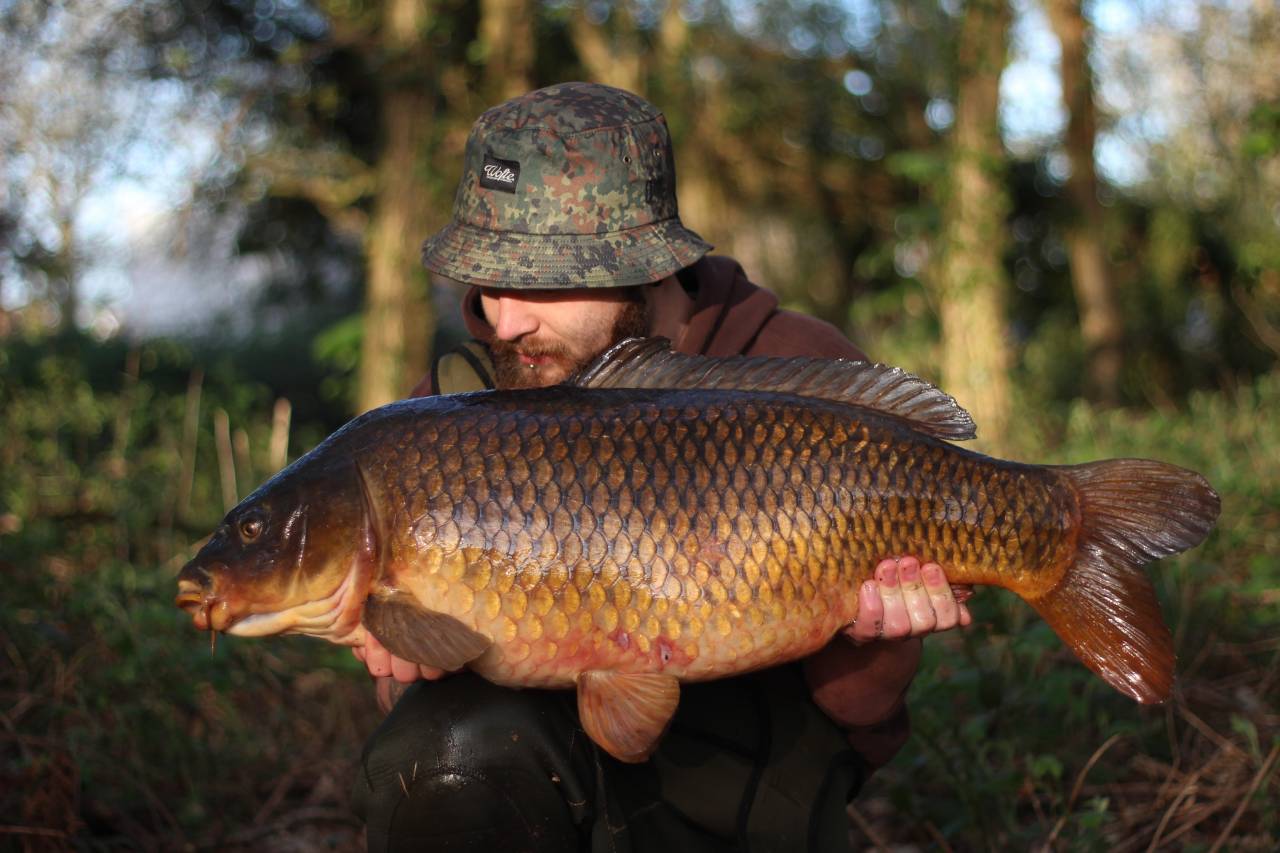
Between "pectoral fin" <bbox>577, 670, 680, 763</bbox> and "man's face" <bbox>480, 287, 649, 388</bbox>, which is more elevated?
"man's face" <bbox>480, 287, 649, 388</bbox>

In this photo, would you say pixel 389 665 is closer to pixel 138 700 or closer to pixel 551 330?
pixel 551 330

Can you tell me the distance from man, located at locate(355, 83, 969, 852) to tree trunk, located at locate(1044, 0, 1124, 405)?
20.8 ft

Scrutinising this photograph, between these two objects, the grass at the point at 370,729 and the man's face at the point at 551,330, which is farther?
the grass at the point at 370,729

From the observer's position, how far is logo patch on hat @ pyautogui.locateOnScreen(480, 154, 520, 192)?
2.06m

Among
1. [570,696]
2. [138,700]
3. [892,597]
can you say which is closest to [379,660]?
[570,696]

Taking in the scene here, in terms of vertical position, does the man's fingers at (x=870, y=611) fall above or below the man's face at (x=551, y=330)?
below

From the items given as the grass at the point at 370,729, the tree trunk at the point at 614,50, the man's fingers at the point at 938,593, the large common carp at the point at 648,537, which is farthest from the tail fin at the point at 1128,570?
the tree trunk at the point at 614,50

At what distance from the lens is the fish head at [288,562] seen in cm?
164

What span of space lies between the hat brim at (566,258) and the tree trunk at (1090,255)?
Result: 6445 millimetres

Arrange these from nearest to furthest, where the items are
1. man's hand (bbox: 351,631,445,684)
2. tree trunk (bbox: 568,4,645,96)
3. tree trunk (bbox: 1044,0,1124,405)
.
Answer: man's hand (bbox: 351,631,445,684) → tree trunk (bbox: 568,4,645,96) → tree trunk (bbox: 1044,0,1124,405)

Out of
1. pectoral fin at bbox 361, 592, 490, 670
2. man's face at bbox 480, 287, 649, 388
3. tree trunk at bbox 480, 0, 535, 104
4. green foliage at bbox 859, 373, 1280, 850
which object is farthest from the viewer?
tree trunk at bbox 480, 0, 535, 104

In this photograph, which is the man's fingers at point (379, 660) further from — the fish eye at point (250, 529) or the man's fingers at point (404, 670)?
the fish eye at point (250, 529)

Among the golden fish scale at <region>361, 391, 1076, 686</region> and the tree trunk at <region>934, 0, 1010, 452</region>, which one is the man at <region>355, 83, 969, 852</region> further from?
the tree trunk at <region>934, 0, 1010, 452</region>

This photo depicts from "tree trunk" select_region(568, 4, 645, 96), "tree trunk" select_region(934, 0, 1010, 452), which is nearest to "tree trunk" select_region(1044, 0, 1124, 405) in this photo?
"tree trunk" select_region(934, 0, 1010, 452)
